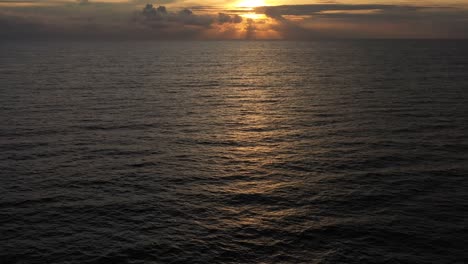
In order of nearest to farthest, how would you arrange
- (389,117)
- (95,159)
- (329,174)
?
(329,174), (95,159), (389,117)

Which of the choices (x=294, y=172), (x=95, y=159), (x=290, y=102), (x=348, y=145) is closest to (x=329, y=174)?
(x=294, y=172)

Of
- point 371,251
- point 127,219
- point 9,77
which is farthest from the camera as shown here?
point 9,77

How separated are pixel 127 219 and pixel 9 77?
12150 centimetres

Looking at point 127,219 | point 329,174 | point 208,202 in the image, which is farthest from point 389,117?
point 127,219

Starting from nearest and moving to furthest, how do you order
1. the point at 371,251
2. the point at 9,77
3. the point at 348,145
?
1. the point at 371,251
2. the point at 348,145
3. the point at 9,77

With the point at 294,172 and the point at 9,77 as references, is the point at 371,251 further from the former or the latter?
the point at 9,77

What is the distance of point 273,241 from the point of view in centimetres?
3347

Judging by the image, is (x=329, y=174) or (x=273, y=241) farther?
(x=329, y=174)

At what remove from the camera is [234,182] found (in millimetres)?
46844

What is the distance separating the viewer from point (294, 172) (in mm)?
49625

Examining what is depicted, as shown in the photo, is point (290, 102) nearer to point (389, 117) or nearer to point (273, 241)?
point (389, 117)

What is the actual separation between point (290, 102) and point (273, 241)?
216 feet

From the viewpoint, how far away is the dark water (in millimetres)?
32812

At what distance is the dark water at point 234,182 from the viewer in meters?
32.8
